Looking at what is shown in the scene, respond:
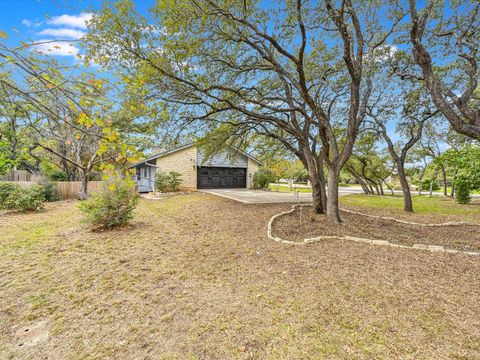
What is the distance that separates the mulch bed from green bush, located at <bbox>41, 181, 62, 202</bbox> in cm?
1424

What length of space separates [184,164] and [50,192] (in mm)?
9090

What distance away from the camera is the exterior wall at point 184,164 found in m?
18.0

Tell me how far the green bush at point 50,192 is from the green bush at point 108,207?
9620 millimetres

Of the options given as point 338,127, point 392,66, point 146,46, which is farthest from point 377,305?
point 338,127

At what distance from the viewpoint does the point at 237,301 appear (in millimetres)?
2783

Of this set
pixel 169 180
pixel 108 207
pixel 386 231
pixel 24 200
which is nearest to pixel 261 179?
pixel 169 180

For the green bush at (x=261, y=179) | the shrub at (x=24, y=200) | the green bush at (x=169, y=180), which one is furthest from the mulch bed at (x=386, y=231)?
the green bush at (x=261, y=179)

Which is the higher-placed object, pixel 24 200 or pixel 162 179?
pixel 162 179

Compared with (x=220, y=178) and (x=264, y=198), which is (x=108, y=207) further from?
(x=220, y=178)

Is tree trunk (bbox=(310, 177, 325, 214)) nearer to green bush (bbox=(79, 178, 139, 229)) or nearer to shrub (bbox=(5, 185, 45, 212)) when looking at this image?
green bush (bbox=(79, 178, 139, 229))

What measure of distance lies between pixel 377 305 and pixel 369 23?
268 inches

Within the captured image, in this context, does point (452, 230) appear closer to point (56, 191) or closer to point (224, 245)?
point (224, 245)

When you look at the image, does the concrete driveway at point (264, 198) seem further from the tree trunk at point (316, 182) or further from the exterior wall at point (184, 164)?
the exterior wall at point (184, 164)

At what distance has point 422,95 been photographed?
8.12 meters
